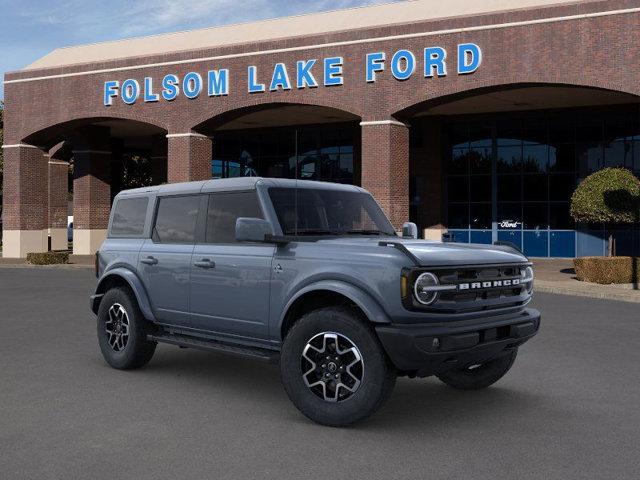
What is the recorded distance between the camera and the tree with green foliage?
74.5 ft

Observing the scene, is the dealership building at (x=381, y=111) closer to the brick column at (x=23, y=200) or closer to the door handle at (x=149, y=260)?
the brick column at (x=23, y=200)

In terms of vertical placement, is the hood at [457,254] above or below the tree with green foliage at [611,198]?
below

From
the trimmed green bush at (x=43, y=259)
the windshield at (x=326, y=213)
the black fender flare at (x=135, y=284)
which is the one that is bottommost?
the trimmed green bush at (x=43, y=259)

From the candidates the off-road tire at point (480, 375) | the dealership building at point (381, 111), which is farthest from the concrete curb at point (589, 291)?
the off-road tire at point (480, 375)

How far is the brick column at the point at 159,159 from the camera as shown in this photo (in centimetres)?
4088

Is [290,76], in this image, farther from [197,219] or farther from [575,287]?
[197,219]

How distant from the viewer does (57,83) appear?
34.1 m

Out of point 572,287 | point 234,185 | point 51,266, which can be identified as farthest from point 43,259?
point 234,185

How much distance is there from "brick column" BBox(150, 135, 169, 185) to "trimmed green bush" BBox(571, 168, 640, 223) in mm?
24405

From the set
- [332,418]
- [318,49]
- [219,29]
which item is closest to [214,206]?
[332,418]

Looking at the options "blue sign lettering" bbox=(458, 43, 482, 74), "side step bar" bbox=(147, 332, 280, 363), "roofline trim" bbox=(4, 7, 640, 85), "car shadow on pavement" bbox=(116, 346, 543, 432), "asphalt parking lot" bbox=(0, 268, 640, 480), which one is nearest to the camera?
"asphalt parking lot" bbox=(0, 268, 640, 480)

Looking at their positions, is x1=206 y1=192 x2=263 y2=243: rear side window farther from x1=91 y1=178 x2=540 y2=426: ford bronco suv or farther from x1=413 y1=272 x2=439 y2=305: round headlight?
x1=413 y1=272 x2=439 y2=305: round headlight

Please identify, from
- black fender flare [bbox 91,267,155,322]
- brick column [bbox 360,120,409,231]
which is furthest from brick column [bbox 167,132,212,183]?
black fender flare [bbox 91,267,155,322]

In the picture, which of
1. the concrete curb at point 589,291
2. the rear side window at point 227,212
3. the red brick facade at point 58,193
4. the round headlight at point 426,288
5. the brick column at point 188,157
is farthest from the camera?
the red brick facade at point 58,193
